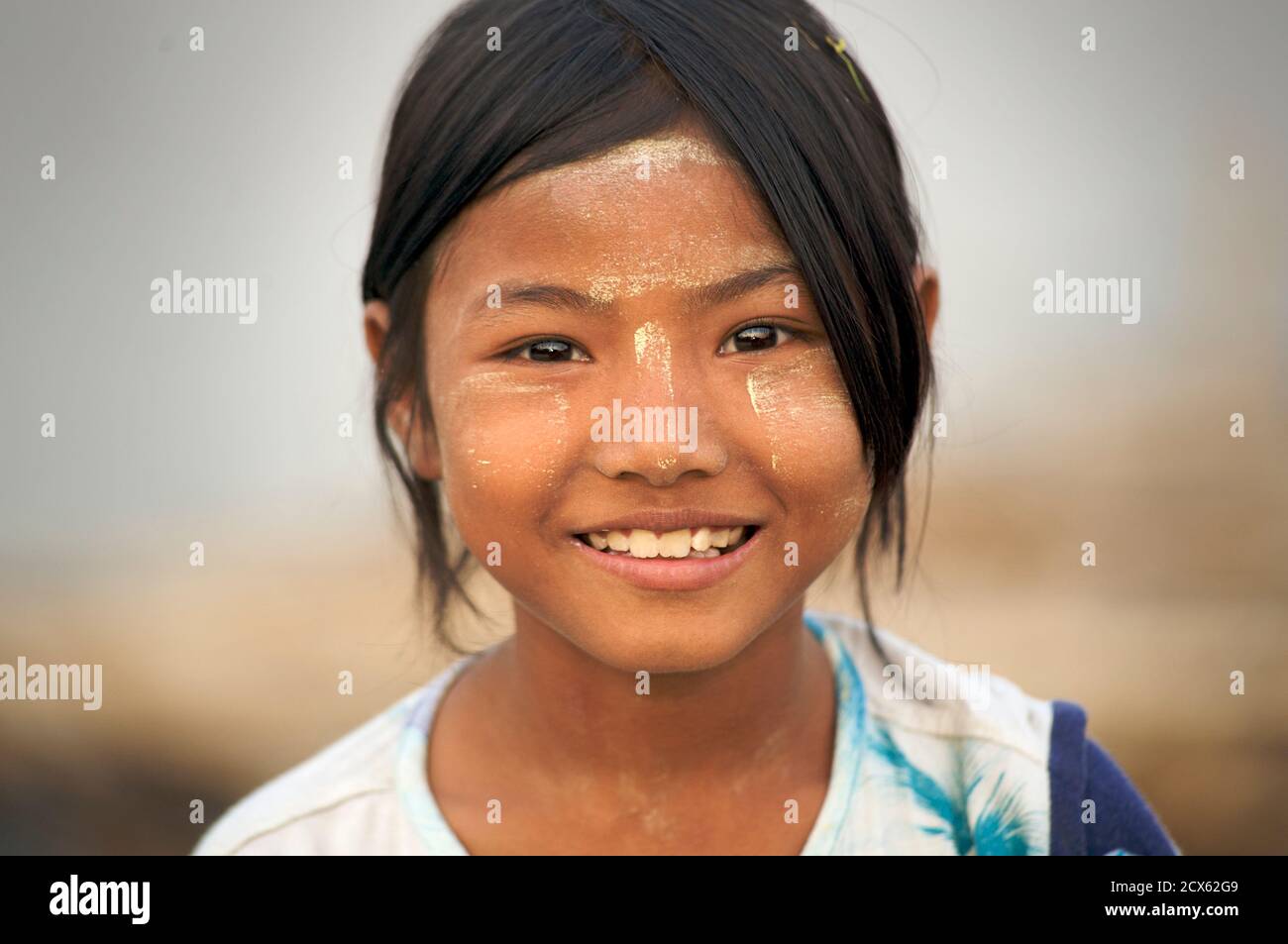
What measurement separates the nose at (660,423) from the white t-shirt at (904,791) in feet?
2.18

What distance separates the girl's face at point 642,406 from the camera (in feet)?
5.60

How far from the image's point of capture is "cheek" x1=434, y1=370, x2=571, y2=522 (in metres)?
1.78

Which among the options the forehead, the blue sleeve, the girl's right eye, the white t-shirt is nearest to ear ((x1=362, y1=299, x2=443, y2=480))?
the girl's right eye

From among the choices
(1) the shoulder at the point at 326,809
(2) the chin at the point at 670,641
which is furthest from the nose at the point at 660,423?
(1) the shoulder at the point at 326,809

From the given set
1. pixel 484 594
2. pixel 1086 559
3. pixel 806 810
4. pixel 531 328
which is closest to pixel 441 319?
pixel 531 328

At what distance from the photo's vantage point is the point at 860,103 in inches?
77.0

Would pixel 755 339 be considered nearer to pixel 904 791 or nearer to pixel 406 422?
pixel 406 422

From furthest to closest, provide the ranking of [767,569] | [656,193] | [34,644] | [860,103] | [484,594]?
[34,644], [484,594], [860,103], [767,569], [656,193]

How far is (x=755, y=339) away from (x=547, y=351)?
30 centimetres

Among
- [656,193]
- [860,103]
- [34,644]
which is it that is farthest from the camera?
[34,644]

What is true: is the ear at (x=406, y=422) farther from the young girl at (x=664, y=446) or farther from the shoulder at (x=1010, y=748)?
the shoulder at (x=1010, y=748)

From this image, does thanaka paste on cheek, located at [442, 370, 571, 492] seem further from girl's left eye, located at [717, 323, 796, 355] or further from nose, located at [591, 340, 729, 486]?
girl's left eye, located at [717, 323, 796, 355]

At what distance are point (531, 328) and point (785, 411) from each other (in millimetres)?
383
